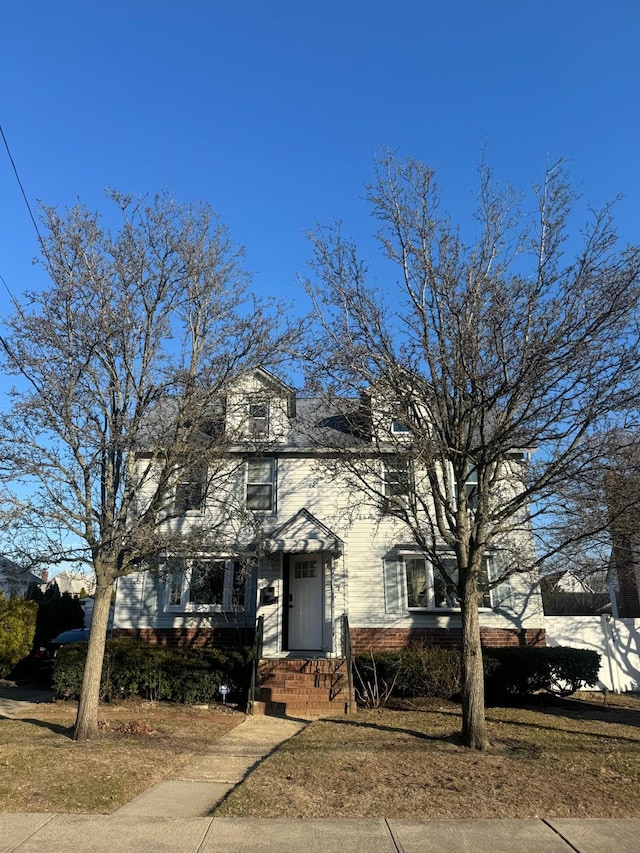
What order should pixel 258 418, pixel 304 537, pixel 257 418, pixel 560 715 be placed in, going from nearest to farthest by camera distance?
pixel 257 418 → pixel 258 418 → pixel 560 715 → pixel 304 537

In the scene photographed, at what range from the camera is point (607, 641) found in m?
15.2

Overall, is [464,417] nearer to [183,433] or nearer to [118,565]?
[183,433]

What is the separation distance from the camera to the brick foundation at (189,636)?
46.6 feet

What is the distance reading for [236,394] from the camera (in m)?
9.96

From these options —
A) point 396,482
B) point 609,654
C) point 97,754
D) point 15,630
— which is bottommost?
point 97,754

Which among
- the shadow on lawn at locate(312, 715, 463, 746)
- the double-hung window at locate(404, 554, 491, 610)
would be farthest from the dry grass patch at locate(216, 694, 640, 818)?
the double-hung window at locate(404, 554, 491, 610)

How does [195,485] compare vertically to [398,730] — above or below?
above

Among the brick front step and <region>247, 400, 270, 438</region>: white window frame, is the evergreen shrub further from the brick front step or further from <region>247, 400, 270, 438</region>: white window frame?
<region>247, 400, 270, 438</region>: white window frame

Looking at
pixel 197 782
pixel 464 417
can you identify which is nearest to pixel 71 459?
pixel 197 782

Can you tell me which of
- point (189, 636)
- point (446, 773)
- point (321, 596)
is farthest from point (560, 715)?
point (189, 636)

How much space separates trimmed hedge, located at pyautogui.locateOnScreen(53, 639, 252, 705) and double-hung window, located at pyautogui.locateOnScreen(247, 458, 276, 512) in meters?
3.97

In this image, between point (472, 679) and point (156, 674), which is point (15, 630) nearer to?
point (156, 674)

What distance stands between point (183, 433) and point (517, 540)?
9457 mm

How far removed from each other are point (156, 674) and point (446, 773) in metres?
7.71
